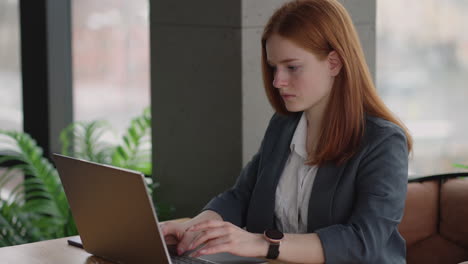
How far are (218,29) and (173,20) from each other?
13.6 inches

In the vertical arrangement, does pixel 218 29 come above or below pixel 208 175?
above

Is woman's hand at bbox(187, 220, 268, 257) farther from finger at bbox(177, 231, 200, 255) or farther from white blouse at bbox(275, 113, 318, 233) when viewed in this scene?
white blouse at bbox(275, 113, 318, 233)

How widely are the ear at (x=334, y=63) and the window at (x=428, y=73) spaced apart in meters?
1.67

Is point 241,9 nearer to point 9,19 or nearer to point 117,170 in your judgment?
point 117,170

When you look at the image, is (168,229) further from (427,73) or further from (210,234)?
(427,73)

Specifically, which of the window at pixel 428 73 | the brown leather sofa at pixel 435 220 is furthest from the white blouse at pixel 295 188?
the window at pixel 428 73

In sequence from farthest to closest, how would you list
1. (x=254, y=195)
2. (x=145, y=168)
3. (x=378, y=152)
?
1. (x=145, y=168)
2. (x=254, y=195)
3. (x=378, y=152)

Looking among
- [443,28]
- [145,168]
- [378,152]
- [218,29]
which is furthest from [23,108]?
[378,152]

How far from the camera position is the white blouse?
211 cm

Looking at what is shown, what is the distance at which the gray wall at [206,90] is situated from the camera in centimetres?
300

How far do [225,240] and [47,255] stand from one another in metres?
0.58

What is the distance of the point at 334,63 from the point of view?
6.64ft

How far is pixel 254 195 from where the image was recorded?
2.24 m

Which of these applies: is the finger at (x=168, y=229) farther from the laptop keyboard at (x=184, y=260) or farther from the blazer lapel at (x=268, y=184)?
the blazer lapel at (x=268, y=184)
